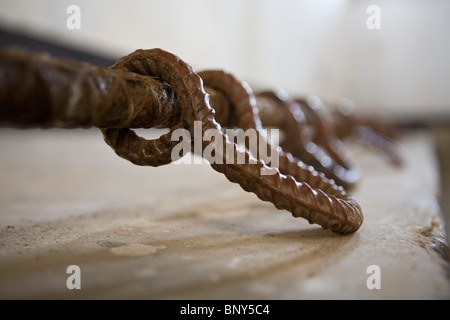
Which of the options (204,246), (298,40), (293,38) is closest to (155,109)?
(204,246)

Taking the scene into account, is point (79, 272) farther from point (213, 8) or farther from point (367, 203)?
point (213, 8)

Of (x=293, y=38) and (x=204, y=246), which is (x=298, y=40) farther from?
(x=204, y=246)

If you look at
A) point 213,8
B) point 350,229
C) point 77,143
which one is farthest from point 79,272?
point 213,8
